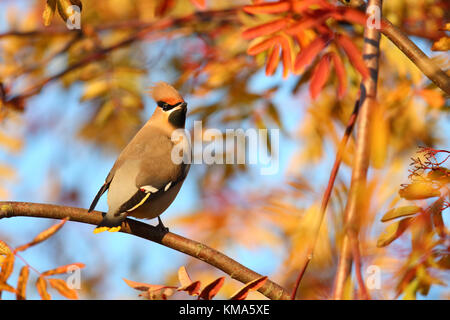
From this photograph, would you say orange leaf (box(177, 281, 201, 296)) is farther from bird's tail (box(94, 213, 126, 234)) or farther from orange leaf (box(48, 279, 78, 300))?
bird's tail (box(94, 213, 126, 234))

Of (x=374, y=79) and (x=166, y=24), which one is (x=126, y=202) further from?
(x=166, y=24)

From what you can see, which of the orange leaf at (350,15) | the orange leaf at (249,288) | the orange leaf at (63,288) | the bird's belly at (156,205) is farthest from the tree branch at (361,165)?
the bird's belly at (156,205)

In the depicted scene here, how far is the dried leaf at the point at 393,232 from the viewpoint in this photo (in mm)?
1858

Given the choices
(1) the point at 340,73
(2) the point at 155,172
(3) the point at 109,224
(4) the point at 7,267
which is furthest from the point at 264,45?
(4) the point at 7,267

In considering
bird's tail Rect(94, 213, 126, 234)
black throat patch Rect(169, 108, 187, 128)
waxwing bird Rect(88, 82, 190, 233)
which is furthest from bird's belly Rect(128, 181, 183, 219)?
black throat patch Rect(169, 108, 187, 128)

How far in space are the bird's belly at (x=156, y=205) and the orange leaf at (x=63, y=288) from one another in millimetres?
879

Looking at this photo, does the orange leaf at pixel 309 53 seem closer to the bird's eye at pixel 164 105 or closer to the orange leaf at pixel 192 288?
the orange leaf at pixel 192 288

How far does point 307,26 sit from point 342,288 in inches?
36.7

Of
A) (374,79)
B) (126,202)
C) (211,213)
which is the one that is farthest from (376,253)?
(211,213)

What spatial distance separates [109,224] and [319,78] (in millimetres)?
987

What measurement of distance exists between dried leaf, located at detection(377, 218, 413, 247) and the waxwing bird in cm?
102

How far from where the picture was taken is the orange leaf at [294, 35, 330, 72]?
2.10m

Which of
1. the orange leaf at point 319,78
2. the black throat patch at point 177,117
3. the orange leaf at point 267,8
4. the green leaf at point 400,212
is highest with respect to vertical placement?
the orange leaf at point 267,8

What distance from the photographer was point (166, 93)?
336cm
